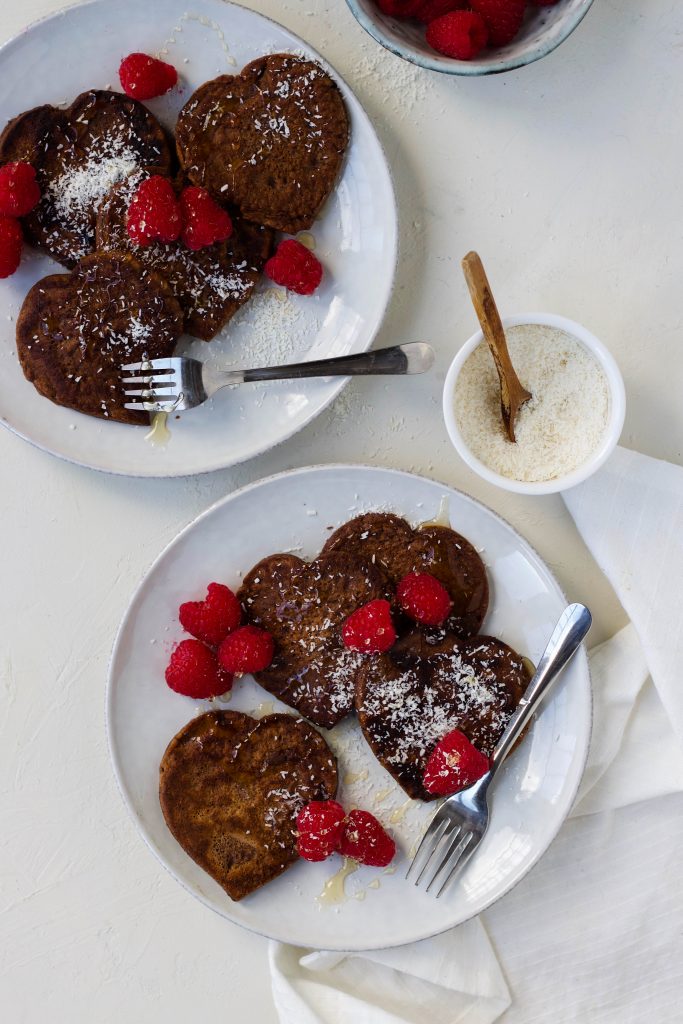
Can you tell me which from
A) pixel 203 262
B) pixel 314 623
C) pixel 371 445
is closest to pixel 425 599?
pixel 314 623

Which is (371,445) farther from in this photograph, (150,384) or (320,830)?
(320,830)

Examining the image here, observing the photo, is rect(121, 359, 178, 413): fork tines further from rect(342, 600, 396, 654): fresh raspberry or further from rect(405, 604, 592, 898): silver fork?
rect(405, 604, 592, 898): silver fork

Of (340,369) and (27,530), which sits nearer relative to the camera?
(340,369)

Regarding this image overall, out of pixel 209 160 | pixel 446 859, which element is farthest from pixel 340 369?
pixel 446 859

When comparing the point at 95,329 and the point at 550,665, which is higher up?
the point at 95,329

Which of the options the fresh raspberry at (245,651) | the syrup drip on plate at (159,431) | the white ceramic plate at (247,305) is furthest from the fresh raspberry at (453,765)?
the syrup drip on plate at (159,431)

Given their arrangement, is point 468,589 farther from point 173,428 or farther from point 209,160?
point 209,160

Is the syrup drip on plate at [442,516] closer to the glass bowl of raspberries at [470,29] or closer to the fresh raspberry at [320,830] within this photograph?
the fresh raspberry at [320,830]
